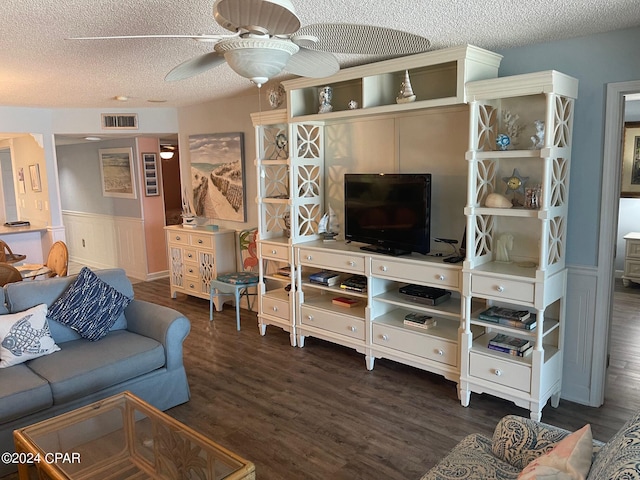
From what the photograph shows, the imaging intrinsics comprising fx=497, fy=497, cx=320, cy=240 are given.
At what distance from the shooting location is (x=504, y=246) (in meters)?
3.44

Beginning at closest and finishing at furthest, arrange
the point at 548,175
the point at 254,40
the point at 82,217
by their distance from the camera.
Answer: the point at 254,40, the point at 548,175, the point at 82,217

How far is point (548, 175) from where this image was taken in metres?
2.92

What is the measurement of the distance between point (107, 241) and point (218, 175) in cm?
318

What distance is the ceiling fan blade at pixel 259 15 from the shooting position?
1466 mm

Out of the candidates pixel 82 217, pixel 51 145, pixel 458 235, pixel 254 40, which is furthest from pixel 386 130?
pixel 82 217

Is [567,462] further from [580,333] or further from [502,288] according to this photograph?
[580,333]

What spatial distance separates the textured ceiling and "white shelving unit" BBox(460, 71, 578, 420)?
32cm

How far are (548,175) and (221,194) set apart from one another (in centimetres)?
381

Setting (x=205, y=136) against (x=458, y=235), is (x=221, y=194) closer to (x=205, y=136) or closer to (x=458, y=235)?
(x=205, y=136)

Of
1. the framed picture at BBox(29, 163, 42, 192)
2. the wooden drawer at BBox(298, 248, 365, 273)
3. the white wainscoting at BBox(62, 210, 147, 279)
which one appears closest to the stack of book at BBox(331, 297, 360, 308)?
the wooden drawer at BBox(298, 248, 365, 273)

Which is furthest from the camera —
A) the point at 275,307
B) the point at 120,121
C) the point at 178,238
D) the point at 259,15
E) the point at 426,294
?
the point at 120,121

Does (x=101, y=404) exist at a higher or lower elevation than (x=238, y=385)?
higher

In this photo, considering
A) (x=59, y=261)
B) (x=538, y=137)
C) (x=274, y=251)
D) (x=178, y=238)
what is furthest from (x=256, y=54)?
(x=178, y=238)

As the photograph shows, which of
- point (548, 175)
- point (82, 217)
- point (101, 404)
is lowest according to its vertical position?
point (101, 404)
